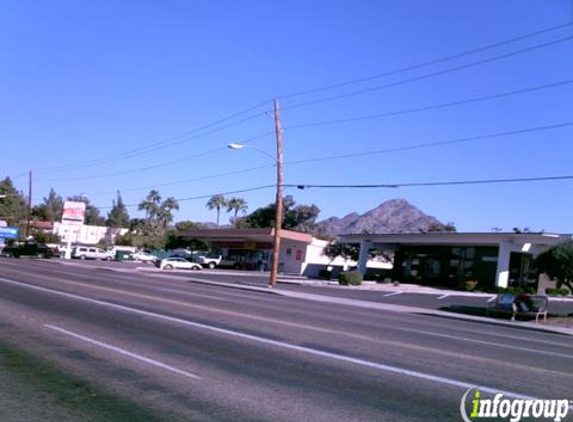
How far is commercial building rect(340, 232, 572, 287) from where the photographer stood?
4628 centimetres

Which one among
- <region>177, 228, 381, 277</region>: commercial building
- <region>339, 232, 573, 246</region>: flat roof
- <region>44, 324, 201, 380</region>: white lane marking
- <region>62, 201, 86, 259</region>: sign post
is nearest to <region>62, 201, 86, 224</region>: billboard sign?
<region>62, 201, 86, 259</region>: sign post

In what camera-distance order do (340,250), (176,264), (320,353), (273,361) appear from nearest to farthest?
(273,361), (320,353), (176,264), (340,250)

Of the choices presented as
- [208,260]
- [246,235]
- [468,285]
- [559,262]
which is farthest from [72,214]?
[559,262]

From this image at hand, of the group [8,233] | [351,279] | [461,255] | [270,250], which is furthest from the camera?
[8,233]

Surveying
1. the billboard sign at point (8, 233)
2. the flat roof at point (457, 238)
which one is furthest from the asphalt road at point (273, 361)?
the billboard sign at point (8, 233)

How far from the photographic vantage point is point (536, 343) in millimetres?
18344

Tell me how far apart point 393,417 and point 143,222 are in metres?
144


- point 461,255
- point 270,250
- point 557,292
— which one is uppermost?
point 461,255

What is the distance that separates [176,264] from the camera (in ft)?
208

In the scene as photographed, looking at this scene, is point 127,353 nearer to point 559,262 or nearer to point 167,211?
point 559,262

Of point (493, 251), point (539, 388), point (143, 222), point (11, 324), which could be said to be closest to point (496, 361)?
point (539, 388)

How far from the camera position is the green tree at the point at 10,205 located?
438 feet

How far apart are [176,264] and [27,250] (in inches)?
678

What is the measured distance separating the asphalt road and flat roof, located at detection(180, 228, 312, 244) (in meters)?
47.1
